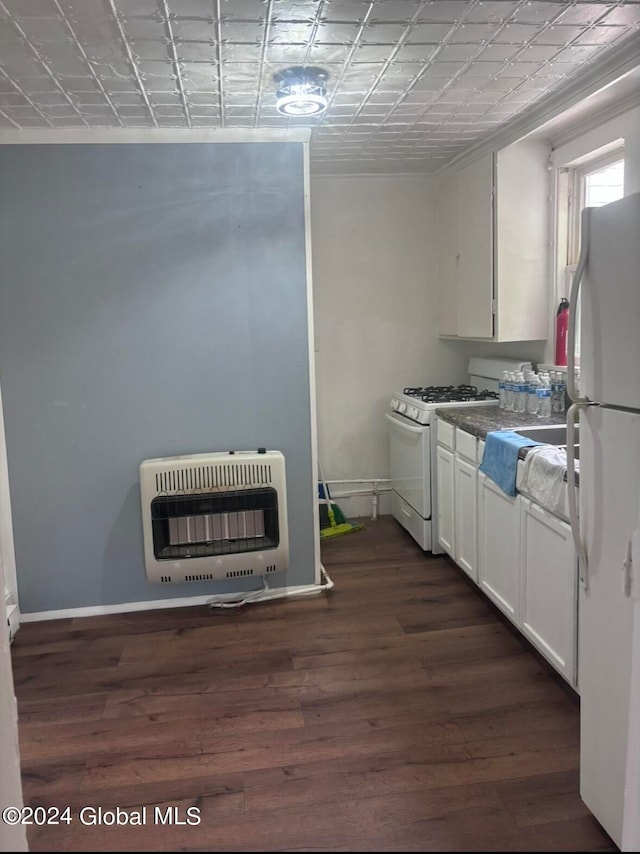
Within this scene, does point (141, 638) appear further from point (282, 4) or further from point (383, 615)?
point (282, 4)

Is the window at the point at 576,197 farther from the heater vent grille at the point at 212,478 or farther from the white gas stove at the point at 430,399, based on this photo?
the heater vent grille at the point at 212,478

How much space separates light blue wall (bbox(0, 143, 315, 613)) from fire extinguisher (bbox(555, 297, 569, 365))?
137cm

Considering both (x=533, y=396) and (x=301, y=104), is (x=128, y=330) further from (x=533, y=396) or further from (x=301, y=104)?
(x=533, y=396)

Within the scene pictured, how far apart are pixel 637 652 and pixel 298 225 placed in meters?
2.45

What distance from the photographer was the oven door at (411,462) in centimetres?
381

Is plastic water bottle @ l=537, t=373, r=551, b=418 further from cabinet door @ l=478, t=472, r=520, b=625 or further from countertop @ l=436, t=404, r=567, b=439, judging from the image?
cabinet door @ l=478, t=472, r=520, b=625

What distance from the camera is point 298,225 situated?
325 centimetres

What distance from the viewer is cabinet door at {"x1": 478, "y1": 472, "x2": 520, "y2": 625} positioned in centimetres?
277

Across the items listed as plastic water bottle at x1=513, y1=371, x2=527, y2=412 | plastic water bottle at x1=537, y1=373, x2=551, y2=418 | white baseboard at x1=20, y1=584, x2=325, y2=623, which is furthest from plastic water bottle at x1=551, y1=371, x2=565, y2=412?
white baseboard at x1=20, y1=584, x2=325, y2=623

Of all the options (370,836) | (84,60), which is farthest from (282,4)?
(370,836)

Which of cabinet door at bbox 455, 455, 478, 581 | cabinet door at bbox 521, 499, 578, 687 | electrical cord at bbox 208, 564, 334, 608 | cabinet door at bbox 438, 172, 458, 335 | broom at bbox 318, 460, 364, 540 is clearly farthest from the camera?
broom at bbox 318, 460, 364, 540

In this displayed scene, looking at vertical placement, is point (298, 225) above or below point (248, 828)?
above

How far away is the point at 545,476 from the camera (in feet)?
7.91

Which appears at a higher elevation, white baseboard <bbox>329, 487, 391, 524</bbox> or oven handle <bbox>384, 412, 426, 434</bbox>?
oven handle <bbox>384, 412, 426, 434</bbox>
